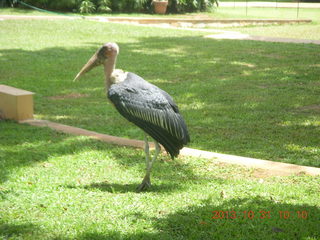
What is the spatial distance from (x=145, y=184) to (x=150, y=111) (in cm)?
68

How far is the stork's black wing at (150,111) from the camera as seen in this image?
4781mm

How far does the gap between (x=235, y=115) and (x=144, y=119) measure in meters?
3.36

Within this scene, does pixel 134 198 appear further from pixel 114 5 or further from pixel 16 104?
pixel 114 5

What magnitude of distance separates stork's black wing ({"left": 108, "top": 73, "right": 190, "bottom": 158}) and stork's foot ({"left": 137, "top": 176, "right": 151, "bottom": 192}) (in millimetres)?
338

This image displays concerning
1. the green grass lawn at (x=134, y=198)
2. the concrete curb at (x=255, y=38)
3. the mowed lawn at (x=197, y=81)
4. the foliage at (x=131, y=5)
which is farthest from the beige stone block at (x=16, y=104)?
the foliage at (x=131, y=5)

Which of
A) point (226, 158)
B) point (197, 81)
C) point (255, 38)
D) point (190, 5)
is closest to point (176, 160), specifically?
point (226, 158)

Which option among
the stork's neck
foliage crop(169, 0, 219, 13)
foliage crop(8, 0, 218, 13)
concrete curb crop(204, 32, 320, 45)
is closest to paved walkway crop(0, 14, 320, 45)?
concrete curb crop(204, 32, 320, 45)

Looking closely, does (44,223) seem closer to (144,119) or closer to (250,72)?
(144,119)

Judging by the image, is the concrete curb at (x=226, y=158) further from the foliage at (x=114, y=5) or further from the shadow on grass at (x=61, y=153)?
the foliage at (x=114, y=5)

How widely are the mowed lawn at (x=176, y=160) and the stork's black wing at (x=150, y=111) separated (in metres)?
0.49

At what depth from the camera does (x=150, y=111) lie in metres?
4.79

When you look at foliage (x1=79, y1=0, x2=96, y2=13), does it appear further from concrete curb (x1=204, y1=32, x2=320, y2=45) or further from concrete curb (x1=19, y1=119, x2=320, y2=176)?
concrete curb (x1=19, y1=119, x2=320, y2=176)
